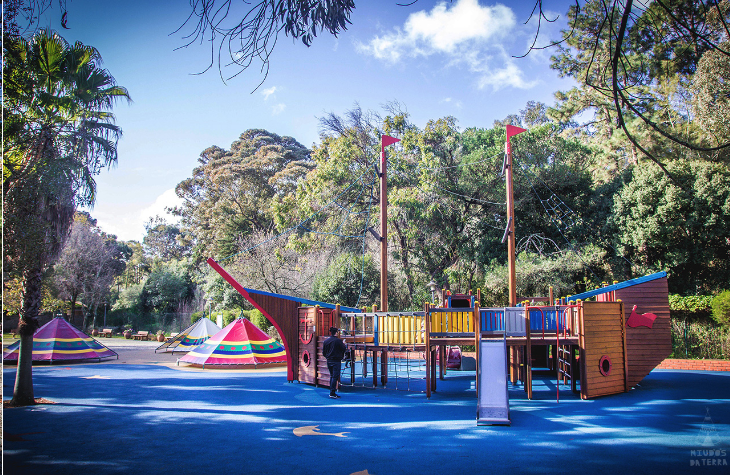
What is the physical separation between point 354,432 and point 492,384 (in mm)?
3051

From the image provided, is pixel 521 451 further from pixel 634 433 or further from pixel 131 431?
pixel 131 431

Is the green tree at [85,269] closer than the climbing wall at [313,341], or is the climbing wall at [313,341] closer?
the climbing wall at [313,341]

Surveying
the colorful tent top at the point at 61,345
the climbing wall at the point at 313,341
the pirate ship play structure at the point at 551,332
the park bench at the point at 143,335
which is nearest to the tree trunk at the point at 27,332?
the pirate ship play structure at the point at 551,332

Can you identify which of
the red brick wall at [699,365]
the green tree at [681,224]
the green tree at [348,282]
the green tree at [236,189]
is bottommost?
the red brick wall at [699,365]

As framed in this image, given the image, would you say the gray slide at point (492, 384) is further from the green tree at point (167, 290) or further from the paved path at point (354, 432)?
the green tree at point (167, 290)

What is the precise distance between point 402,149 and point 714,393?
15884 millimetres

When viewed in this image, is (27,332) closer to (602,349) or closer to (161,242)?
(602,349)

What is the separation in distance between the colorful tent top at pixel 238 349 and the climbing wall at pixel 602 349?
11590 mm

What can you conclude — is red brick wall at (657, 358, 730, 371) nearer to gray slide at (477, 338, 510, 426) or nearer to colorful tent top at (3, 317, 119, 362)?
gray slide at (477, 338, 510, 426)

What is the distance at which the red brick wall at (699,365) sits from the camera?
15680mm

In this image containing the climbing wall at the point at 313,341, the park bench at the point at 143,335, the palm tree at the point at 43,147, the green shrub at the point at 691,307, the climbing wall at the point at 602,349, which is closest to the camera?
the palm tree at the point at 43,147

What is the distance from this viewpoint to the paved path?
560cm

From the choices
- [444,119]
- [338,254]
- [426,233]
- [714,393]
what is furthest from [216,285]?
[714,393]

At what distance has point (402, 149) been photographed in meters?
22.8
